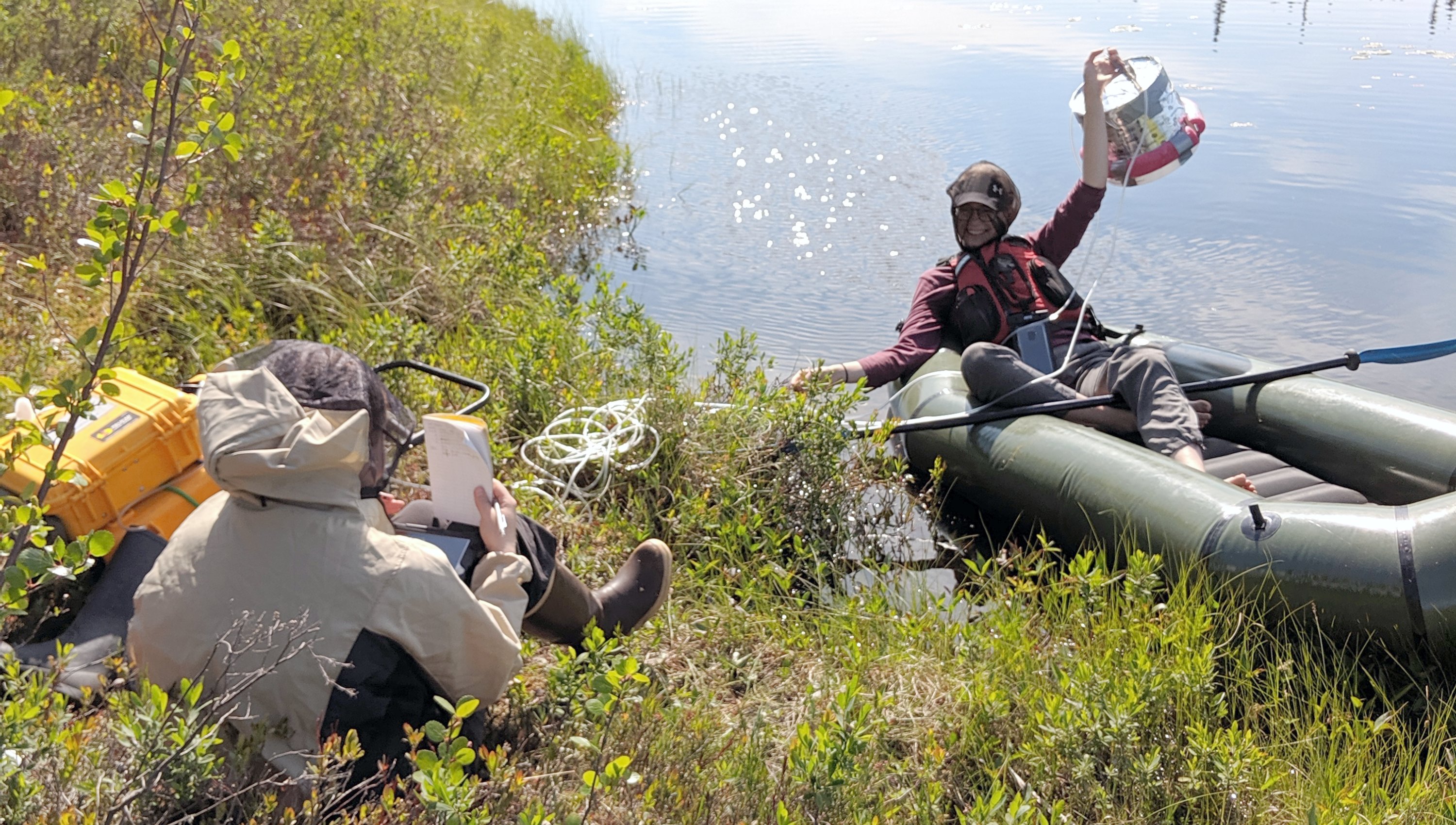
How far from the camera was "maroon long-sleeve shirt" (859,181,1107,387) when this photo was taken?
4281mm

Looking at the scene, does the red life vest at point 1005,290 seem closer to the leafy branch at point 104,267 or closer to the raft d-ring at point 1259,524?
the raft d-ring at point 1259,524

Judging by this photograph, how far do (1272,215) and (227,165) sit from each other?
5794 mm

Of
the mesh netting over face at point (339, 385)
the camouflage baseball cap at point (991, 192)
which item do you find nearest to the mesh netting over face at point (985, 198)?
the camouflage baseball cap at point (991, 192)

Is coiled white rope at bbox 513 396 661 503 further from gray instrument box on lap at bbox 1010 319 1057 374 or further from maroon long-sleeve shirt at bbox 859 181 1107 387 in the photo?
gray instrument box on lap at bbox 1010 319 1057 374

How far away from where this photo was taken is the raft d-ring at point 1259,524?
2.84 meters

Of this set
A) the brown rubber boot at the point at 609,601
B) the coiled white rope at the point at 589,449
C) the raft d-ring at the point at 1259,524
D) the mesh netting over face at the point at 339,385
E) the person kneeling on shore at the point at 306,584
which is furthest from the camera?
the coiled white rope at the point at 589,449

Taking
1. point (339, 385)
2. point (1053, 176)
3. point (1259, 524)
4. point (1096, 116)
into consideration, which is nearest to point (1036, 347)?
point (1096, 116)

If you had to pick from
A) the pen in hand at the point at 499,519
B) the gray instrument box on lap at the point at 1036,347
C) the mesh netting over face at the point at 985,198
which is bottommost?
the gray instrument box on lap at the point at 1036,347

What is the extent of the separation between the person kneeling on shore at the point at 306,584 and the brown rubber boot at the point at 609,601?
49 cm

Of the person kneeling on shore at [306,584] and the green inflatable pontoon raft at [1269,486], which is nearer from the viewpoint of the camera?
the person kneeling on shore at [306,584]

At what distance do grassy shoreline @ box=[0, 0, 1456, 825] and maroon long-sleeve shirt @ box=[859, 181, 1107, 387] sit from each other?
0.49 meters

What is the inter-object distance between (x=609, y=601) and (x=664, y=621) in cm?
29

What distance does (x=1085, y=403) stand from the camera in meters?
3.76

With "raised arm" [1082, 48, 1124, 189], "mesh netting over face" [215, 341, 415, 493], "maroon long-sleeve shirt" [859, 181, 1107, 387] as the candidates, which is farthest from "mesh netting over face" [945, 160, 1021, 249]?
"mesh netting over face" [215, 341, 415, 493]
